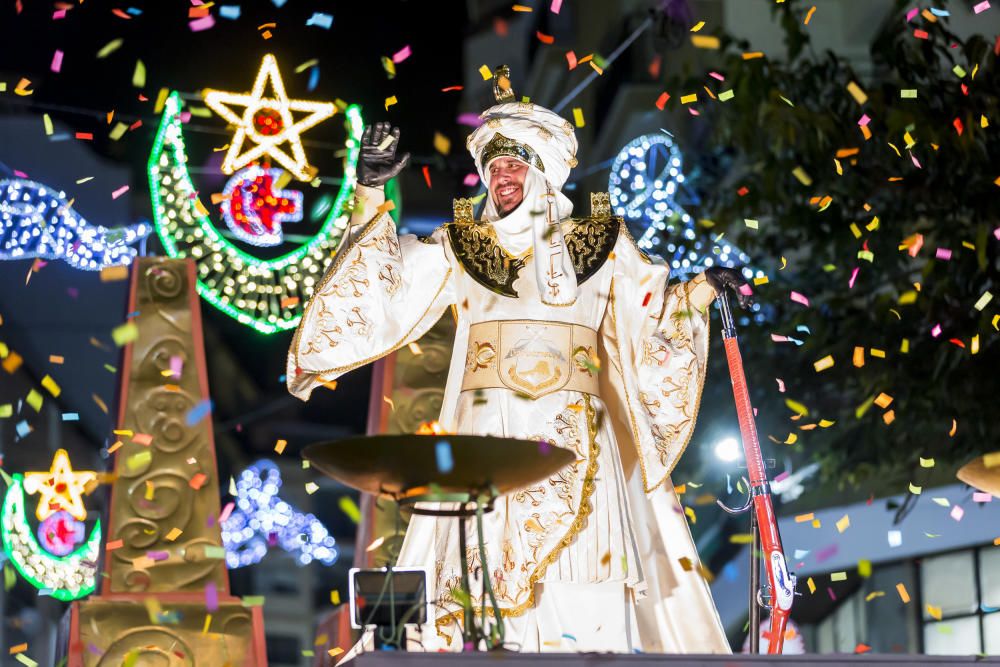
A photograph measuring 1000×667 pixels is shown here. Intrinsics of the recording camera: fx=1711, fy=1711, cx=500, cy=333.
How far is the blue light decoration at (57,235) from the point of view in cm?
575

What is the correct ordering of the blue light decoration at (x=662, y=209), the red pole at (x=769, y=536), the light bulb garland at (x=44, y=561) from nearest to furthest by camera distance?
1. the red pole at (x=769, y=536)
2. the light bulb garland at (x=44, y=561)
3. the blue light decoration at (x=662, y=209)

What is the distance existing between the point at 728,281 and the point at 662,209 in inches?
92.7

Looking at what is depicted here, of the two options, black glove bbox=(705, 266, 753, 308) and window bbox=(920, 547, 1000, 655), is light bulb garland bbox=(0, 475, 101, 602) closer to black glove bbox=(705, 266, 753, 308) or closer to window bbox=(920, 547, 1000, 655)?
black glove bbox=(705, 266, 753, 308)

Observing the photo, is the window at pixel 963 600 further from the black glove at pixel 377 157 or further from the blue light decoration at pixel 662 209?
the black glove at pixel 377 157

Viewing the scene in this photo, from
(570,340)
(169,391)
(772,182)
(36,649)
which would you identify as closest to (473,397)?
(570,340)

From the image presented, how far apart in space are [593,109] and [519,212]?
4865mm

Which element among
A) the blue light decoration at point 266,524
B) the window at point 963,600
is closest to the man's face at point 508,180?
the blue light decoration at point 266,524

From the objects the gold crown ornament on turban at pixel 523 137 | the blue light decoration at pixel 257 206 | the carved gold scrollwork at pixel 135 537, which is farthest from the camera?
the blue light decoration at pixel 257 206

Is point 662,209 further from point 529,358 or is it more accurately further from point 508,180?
point 529,358

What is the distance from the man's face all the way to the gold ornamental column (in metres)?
1.20

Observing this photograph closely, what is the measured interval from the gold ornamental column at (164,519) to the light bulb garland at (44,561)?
3.50ft

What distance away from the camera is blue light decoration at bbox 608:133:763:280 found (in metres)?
6.54

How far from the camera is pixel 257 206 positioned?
5.76 meters

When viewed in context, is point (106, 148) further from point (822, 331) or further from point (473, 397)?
point (473, 397)
